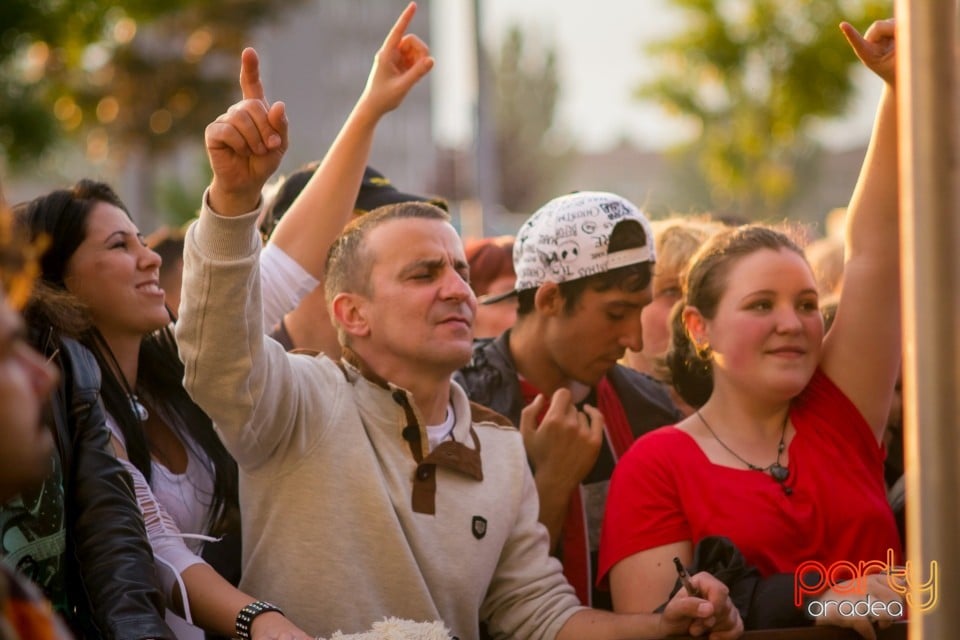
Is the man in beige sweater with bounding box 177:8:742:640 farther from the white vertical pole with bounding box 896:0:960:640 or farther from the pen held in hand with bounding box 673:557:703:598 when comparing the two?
the white vertical pole with bounding box 896:0:960:640

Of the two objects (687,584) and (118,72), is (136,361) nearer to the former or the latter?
(687,584)

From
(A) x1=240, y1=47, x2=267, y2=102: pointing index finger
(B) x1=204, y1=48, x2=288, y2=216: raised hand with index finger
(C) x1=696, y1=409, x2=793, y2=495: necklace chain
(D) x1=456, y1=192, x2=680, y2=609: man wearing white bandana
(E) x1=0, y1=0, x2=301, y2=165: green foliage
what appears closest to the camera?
(B) x1=204, y1=48, x2=288, y2=216: raised hand with index finger

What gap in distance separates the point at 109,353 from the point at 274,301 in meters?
0.58

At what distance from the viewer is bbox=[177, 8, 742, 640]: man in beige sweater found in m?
2.96

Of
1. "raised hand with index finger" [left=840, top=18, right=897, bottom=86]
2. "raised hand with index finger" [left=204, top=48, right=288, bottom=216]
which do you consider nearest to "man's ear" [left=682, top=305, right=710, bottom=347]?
"raised hand with index finger" [left=840, top=18, right=897, bottom=86]

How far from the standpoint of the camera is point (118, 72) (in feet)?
73.0

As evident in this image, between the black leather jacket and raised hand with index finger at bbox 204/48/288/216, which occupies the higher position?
raised hand with index finger at bbox 204/48/288/216

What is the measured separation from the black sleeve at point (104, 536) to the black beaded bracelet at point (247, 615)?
0.56ft

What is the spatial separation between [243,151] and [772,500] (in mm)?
1484

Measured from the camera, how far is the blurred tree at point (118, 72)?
17938 mm

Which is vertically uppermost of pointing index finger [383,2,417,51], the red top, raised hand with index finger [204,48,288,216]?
pointing index finger [383,2,417,51]

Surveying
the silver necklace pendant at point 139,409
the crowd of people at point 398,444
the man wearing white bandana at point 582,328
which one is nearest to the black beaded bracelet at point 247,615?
the crowd of people at point 398,444

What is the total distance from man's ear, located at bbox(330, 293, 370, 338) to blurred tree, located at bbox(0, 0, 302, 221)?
49.5ft

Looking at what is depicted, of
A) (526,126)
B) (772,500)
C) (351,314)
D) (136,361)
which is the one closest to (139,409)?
(136,361)
